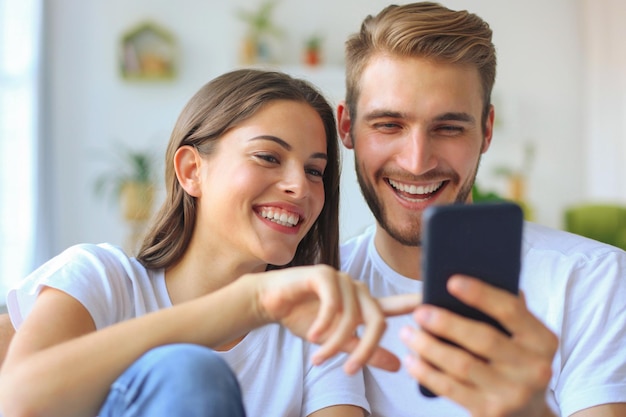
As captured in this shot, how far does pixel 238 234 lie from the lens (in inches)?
58.9

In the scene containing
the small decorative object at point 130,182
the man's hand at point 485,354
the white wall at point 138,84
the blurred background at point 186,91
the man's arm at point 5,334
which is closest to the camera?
the man's hand at point 485,354

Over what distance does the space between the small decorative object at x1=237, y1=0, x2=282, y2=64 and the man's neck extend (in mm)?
4269

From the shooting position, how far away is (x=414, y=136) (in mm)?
1635

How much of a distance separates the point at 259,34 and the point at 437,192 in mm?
4386

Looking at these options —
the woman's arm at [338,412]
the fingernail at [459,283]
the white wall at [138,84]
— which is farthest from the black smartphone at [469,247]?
the white wall at [138,84]

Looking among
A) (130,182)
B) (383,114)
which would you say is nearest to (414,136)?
(383,114)

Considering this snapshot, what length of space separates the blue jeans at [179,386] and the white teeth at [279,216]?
528mm

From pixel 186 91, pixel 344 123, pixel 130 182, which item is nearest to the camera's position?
pixel 344 123

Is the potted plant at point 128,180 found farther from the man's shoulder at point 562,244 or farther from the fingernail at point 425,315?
the fingernail at point 425,315

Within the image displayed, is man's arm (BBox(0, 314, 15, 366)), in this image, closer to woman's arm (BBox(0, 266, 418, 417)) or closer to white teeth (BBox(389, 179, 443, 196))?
woman's arm (BBox(0, 266, 418, 417))

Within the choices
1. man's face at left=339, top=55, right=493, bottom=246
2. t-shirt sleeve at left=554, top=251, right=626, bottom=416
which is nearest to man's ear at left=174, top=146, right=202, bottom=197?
man's face at left=339, top=55, right=493, bottom=246

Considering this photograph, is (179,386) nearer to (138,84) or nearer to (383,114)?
(383,114)

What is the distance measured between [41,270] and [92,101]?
14.7ft

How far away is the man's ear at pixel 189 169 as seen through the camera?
5.27 feet
